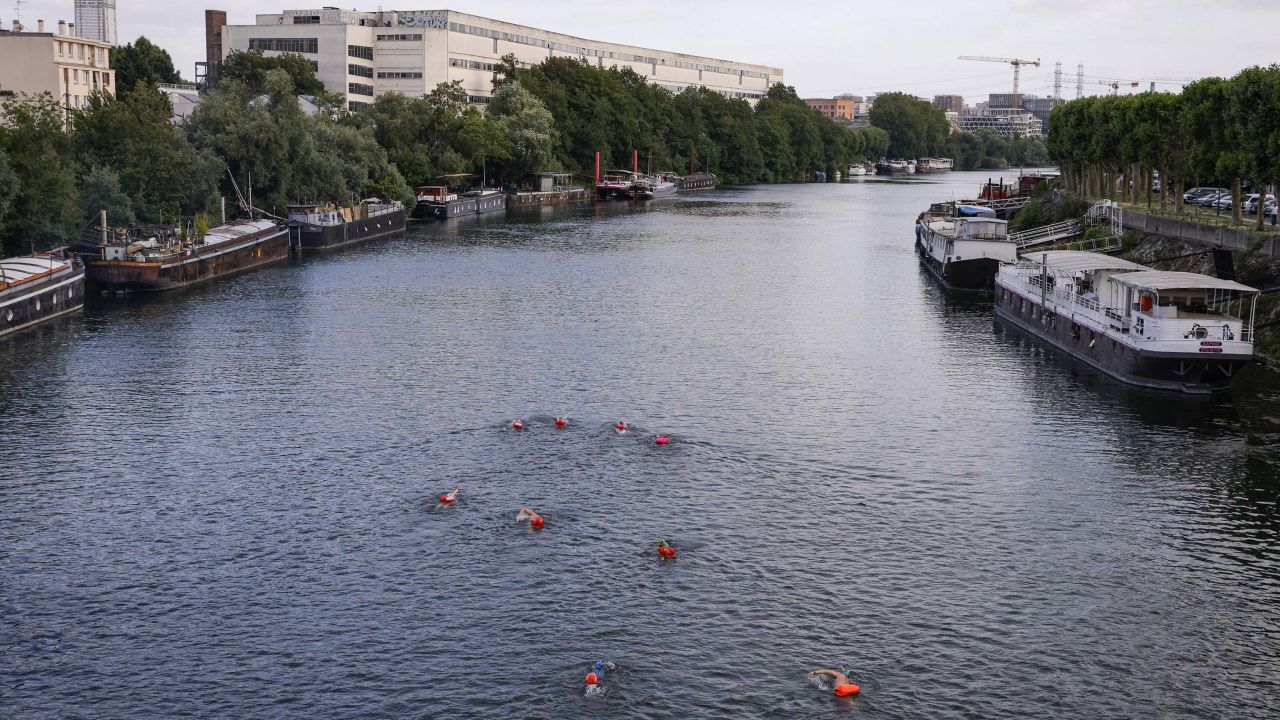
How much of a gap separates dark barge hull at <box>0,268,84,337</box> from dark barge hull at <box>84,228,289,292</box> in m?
5.51

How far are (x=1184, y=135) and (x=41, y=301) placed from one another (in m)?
81.2

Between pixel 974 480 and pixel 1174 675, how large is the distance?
52.7 feet

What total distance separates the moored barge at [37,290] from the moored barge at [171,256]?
164 inches

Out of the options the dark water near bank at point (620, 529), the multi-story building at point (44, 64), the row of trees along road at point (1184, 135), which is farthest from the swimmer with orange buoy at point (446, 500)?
the multi-story building at point (44, 64)

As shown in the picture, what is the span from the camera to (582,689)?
32500 millimetres

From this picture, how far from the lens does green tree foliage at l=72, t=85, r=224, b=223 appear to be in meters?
111

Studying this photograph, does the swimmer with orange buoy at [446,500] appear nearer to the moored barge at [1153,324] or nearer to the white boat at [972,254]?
the moored barge at [1153,324]

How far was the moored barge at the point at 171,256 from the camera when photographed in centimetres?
9350

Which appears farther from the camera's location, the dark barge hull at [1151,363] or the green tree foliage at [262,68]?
the green tree foliage at [262,68]

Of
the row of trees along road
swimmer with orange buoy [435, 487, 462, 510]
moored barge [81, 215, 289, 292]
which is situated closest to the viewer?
swimmer with orange buoy [435, 487, 462, 510]

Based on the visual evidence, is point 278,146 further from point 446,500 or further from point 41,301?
point 446,500

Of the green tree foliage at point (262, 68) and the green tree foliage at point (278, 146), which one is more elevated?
the green tree foliage at point (262, 68)

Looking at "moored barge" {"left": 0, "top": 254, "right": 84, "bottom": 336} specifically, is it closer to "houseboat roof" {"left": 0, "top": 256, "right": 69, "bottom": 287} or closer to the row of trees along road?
"houseboat roof" {"left": 0, "top": 256, "right": 69, "bottom": 287}

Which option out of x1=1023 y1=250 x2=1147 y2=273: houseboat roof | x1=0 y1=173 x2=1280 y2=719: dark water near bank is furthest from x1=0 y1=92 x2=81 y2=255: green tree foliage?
x1=1023 y1=250 x2=1147 y2=273: houseboat roof
